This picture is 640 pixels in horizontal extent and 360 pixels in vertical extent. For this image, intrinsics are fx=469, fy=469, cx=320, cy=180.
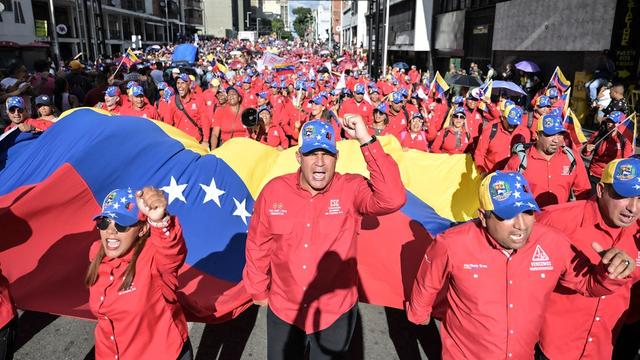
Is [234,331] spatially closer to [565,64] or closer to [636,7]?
[636,7]

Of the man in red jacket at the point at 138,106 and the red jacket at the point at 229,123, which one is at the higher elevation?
the man in red jacket at the point at 138,106

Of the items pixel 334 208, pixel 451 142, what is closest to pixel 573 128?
pixel 451 142

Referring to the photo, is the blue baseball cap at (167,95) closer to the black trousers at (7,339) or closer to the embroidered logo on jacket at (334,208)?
the black trousers at (7,339)

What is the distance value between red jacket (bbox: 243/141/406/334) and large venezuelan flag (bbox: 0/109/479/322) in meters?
0.88

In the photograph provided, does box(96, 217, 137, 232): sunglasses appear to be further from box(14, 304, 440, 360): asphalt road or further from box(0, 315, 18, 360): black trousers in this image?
box(14, 304, 440, 360): asphalt road

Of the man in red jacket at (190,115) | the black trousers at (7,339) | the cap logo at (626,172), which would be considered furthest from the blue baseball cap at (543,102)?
the black trousers at (7,339)

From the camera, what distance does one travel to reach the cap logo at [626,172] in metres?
2.77

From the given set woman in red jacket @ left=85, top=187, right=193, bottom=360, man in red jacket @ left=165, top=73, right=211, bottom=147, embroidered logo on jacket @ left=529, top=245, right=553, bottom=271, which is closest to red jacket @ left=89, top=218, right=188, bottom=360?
woman in red jacket @ left=85, top=187, right=193, bottom=360

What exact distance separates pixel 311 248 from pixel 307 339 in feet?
2.21

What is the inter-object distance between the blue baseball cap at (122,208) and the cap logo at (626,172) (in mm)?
2844

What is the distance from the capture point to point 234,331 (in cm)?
480

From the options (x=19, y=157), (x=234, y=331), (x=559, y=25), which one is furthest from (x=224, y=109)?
(x=559, y=25)

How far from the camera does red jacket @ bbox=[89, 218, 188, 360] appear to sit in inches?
108

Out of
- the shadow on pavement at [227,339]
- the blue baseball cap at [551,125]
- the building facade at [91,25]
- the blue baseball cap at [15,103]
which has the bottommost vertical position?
the shadow on pavement at [227,339]
